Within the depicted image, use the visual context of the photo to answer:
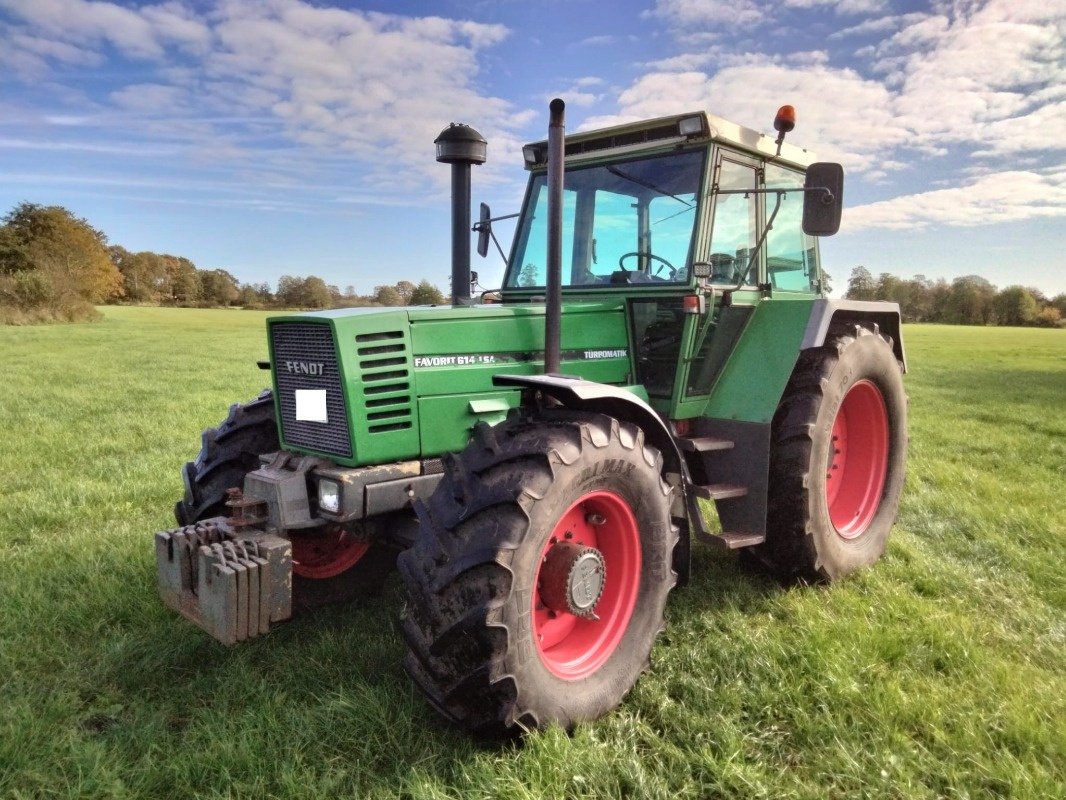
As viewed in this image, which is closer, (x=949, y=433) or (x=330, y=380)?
(x=330, y=380)

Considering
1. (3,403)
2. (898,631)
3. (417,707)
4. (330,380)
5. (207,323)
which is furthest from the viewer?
(207,323)

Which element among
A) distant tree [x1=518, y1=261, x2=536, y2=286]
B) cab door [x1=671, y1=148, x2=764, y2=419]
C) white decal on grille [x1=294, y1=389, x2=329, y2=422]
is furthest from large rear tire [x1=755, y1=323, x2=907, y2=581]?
white decal on grille [x1=294, y1=389, x2=329, y2=422]

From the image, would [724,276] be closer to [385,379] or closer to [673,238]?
[673,238]

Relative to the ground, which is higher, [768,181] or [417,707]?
[768,181]

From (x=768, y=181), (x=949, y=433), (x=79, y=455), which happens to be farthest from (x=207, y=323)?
(x=768, y=181)

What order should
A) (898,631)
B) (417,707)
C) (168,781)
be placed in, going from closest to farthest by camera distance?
(168,781) < (417,707) < (898,631)

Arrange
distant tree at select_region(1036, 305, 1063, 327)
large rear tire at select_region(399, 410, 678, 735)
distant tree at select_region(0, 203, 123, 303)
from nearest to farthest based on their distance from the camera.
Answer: large rear tire at select_region(399, 410, 678, 735)
distant tree at select_region(0, 203, 123, 303)
distant tree at select_region(1036, 305, 1063, 327)

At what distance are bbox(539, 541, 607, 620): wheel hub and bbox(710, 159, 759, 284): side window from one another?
6.02 ft

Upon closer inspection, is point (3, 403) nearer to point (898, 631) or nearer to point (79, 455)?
point (79, 455)

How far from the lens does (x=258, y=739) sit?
281cm

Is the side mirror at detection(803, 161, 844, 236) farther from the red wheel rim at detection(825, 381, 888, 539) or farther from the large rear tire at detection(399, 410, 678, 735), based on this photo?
the red wheel rim at detection(825, 381, 888, 539)

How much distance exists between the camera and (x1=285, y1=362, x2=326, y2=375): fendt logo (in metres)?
3.34

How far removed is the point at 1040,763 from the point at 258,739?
9.36ft

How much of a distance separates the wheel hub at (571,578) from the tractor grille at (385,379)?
895 millimetres
